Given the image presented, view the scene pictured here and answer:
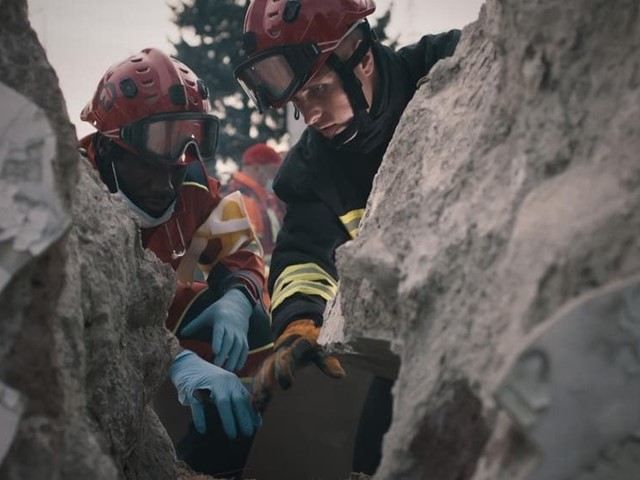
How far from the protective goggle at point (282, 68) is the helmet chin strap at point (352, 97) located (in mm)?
74

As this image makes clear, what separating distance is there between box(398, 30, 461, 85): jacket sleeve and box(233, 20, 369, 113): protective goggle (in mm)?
280

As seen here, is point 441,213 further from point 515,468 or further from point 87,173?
point 87,173

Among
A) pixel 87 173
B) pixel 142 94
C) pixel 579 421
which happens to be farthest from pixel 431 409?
pixel 142 94

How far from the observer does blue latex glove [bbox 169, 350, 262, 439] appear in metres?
3.22

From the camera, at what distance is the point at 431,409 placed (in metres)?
1.48

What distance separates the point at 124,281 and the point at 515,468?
1.22 meters

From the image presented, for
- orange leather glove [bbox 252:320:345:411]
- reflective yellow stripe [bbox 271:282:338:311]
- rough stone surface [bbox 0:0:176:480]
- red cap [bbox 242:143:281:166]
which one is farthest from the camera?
red cap [bbox 242:143:281:166]

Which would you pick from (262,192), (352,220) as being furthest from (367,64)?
(262,192)

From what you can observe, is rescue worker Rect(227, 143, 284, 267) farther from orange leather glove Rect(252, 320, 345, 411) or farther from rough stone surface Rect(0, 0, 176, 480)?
rough stone surface Rect(0, 0, 176, 480)

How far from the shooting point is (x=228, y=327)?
12.0 feet

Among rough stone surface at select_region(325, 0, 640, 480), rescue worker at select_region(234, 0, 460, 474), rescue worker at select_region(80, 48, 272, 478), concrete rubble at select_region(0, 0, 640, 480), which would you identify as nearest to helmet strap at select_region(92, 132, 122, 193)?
rescue worker at select_region(80, 48, 272, 478)

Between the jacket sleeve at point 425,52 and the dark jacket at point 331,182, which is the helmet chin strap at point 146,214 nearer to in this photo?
the dark jacket at point 331,182

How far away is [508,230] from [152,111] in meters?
2.58

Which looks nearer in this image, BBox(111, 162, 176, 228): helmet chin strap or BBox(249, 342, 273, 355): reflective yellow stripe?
BBox(111, 162, 176, 228): helmet chin strap
